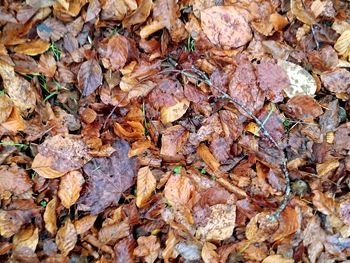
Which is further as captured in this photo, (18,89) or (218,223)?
(218,223)

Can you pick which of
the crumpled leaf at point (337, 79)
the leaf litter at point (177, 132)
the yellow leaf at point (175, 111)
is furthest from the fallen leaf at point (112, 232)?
the crumpled leaf at point (337, 79)

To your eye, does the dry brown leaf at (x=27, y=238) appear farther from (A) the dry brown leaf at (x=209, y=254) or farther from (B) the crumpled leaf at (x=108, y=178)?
(A) the dry brown leaf at (x=209, y=254)

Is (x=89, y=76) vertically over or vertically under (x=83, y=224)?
over

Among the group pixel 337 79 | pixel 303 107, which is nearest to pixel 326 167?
pixel 303 107

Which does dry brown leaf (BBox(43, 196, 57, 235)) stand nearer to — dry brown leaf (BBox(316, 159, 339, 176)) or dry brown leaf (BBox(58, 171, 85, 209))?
dry brown leaf (BBox(58, 171, 85, 209))

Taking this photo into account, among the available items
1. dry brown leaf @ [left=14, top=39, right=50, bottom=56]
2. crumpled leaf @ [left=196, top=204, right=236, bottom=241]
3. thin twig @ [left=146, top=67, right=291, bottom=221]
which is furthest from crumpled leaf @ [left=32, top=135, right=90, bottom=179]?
crumpled leaf @ [left=196, top=204, right=236, bottom=241]

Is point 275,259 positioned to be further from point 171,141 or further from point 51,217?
point 51,217

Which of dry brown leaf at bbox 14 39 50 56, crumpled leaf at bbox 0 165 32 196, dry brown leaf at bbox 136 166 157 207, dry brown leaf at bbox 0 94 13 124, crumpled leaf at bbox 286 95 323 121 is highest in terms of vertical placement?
dry brown leaf at bbox 14 39 50 56
